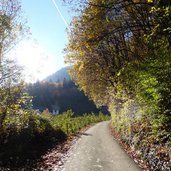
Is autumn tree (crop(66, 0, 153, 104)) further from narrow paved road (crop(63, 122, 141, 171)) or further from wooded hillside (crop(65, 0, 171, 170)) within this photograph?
narrow paved road (crop(63, 122, 141, 171))

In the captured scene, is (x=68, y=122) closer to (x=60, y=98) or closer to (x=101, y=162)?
(x=101, y=162)

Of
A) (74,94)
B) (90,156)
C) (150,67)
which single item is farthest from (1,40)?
(74,94)

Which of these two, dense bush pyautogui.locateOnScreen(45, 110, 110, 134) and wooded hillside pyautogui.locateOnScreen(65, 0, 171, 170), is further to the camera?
dense bush pyautogui.locateOnScreen(45, 110, 110, 134)

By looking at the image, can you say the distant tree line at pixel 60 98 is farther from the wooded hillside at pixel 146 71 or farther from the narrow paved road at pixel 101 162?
the narrow paved road at pixel 101 162

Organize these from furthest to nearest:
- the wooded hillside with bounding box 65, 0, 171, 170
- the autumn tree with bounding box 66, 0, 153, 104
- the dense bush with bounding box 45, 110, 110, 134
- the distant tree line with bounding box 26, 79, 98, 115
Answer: the distant tree line with bounding box 26, 79, 98, 115, the dense bush with bounding box 45, 110, 110, 134, the autumn tree with bounding box 66, 0, 153, 104, the wooded hillside with bounding box 65, 0, 171, 170

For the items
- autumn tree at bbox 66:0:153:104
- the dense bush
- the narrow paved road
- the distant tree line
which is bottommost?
the narrow paved road

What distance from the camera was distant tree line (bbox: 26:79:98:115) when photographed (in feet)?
505

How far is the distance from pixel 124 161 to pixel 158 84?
3.40 m

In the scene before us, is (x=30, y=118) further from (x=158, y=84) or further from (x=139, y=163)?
(x=158, y=84)

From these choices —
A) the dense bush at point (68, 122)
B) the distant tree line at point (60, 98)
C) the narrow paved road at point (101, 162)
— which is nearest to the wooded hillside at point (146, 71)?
the narrow paved road at point (101, 162)

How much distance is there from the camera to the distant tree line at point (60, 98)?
505ft

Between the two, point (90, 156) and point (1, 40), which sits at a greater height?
point (1, 40)

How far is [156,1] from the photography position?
1011 cm

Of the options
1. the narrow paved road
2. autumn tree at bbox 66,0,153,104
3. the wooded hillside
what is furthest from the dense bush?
the narrow paved road
